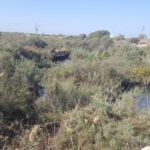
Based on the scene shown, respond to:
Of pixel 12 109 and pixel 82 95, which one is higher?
pixel 12 109

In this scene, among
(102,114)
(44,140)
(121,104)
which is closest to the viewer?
(44,140)

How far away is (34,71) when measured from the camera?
1025 inches

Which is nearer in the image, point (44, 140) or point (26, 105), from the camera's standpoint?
point (44, 140)

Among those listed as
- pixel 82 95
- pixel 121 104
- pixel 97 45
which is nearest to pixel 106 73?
pixel 82 95

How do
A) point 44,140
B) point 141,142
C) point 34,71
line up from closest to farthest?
point 44,140 → point 141,142 → point 34,71

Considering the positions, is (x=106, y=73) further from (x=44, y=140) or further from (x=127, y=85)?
(x=44, y=140)

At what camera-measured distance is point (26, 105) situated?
31.2 feet

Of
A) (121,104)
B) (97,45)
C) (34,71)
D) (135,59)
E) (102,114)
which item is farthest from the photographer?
(97,45)

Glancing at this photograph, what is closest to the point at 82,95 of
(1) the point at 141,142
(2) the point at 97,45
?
(1) the point at 141,142

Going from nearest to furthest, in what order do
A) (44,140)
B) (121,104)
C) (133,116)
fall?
(44,140)
(133,116)
(121,104)

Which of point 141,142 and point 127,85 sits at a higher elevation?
point 141,142

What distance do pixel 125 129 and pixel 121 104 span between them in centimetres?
233

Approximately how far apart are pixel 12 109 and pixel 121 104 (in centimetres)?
246

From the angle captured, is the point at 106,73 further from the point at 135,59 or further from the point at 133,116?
the point at 133,116
